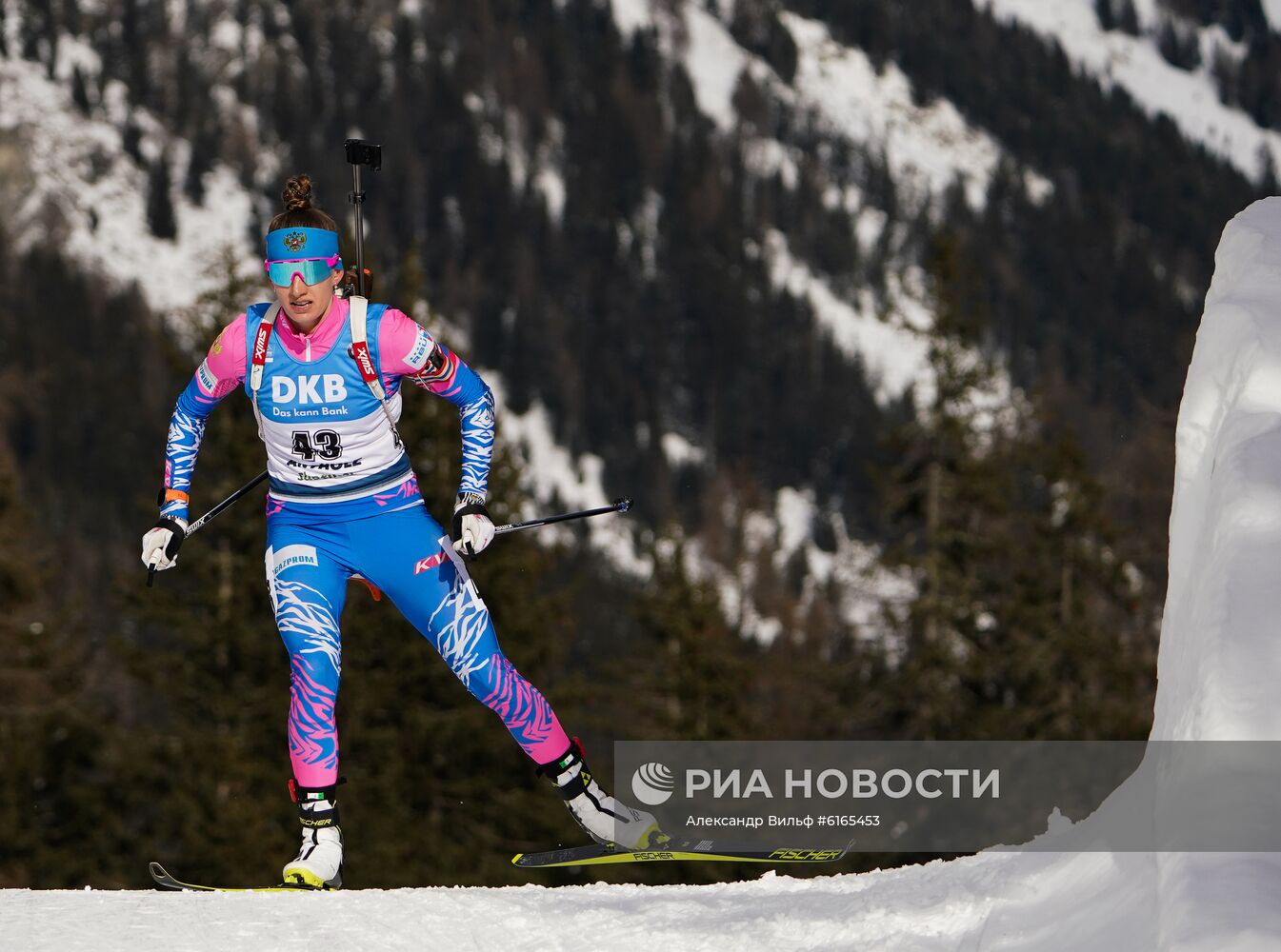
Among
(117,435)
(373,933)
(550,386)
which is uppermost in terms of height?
(550,386)

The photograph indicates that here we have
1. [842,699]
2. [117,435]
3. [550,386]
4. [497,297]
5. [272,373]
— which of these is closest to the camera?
[272,373]

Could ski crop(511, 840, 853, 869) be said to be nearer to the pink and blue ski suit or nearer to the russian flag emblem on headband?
the pink and blue ski suit

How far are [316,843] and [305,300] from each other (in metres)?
2.07

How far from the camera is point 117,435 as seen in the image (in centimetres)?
11012

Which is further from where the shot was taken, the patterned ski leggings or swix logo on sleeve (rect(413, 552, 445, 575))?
swix logo on sleeve (rect(413, 552, 445, 575))

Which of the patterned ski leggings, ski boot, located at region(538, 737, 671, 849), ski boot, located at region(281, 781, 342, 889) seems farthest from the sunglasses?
ski boot, located at region(538, 737, 671, 849)

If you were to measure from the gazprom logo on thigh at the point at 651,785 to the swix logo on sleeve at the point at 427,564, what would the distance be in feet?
5.84

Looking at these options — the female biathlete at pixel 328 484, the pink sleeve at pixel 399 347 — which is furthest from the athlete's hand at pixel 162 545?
the pink sleeve at pixel 399 347

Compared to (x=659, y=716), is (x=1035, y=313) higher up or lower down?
higher up

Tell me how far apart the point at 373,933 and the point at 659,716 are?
793 inches

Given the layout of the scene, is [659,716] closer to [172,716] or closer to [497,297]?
[172,716]

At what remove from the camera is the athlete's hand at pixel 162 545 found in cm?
579

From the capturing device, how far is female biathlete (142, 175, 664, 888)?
574cm

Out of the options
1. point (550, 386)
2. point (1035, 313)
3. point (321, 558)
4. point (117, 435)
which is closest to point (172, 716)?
→ point (321, 558)
